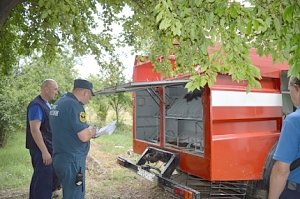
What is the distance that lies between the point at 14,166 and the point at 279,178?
7.48 m

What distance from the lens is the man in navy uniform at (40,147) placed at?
16.3ft

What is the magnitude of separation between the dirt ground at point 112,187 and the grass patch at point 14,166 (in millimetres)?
530

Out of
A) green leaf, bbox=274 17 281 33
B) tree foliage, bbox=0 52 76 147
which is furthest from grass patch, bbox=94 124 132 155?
green leaf, bbox=274 17 281 33

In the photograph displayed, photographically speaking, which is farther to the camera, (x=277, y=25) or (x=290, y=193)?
(x=290, y=193)

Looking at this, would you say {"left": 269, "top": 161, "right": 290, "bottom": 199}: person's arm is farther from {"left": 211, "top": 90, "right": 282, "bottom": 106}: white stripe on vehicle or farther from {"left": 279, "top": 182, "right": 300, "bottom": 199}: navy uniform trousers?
{"left": 211, "top": 90, "right": 282, "bottom": 106}: white stripe on vehicle

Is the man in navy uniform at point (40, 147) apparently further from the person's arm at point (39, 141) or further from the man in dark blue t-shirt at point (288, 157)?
the man in dark blue t-shirt at point (288, 157)

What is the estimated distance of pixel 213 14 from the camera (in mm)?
2611

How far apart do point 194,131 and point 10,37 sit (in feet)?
12.3

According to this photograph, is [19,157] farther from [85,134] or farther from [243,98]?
[243,98]

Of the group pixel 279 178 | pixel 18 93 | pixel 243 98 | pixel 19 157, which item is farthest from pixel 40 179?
pixel 18 93

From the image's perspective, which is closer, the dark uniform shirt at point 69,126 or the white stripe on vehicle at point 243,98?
the dark uniform shirt at point 69,126

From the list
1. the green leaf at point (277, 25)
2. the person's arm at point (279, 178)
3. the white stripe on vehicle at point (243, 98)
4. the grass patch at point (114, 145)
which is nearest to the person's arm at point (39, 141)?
the white stripe on vehicle at point (243, 98)

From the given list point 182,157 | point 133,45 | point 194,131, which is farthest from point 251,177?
point 133,45

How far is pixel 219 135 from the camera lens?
430 cm
